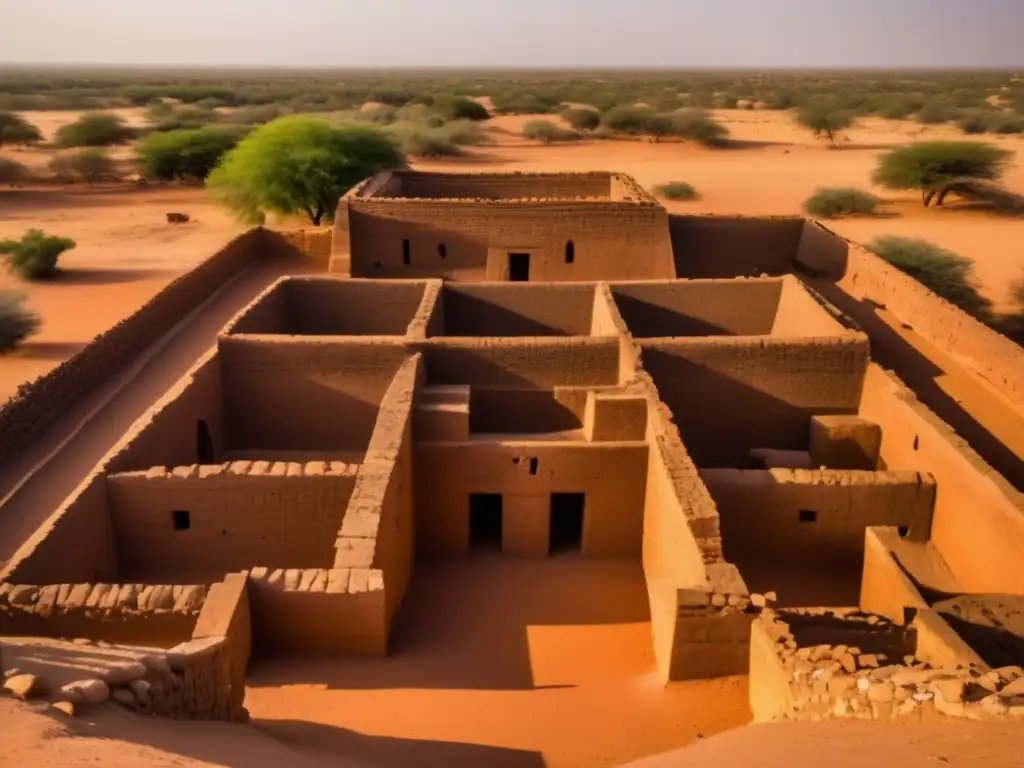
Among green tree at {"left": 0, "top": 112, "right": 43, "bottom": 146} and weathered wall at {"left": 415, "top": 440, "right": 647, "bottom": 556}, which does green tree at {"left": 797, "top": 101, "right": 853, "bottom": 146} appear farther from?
weathered wall at {"left": 415, "top": 440, "right": 647, "bottom": 556}

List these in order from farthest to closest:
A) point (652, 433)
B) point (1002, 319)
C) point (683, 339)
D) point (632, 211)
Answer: point (1002, 319)
point (632, 211)
point (683, 339)
point (652, 433)

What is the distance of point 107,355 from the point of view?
14703 millimetres

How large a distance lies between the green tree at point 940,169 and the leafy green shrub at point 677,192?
749 centimetres

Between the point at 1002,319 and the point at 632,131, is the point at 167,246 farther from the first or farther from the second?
the point at 632,131

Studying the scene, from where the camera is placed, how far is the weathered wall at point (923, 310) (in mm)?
13773

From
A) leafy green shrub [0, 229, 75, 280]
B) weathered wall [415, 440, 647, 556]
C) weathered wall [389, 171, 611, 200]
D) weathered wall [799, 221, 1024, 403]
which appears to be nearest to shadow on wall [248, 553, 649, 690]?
weathered wall [415, 440, 647, 556]

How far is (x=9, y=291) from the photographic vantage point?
71.7ft

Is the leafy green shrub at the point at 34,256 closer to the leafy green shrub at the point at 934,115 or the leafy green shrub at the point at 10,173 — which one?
the leafy green shrub at the point at 10,173

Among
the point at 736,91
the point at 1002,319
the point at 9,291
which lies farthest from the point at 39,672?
the point at 736,91

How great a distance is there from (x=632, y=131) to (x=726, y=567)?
55093 millimetres

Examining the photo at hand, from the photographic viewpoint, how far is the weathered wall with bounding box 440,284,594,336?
14812 mm

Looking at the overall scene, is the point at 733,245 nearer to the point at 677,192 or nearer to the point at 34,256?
the point at 677,192

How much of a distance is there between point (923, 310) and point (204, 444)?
39.7 feet

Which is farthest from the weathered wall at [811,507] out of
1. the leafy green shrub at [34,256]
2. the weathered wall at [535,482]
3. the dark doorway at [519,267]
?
the leafy green shrub at [34,256]
